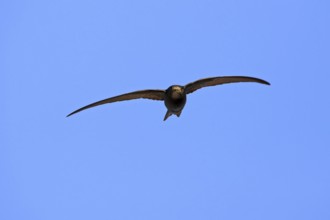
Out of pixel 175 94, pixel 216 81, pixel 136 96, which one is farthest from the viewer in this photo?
pixel 216 81

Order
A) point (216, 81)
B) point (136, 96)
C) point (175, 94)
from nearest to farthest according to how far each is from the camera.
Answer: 1. point (175, 94)
2. point (136, 96)
3. point (216, 81)

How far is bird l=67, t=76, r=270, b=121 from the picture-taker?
21.0m

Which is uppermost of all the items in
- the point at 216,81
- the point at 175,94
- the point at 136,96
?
the point at 216,81

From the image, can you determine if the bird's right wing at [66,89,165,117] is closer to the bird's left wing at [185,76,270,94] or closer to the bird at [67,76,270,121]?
the bird at [67,76,270,121]

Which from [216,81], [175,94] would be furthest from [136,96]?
[216,81]

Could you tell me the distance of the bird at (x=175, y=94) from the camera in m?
21.0

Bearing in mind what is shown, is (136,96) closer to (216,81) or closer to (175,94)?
(175,94)

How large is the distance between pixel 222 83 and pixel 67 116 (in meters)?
7.54

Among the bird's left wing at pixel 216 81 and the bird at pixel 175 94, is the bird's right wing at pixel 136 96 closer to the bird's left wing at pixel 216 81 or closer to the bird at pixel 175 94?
the bird at pixel 175 94

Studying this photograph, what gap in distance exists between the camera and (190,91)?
22219mm

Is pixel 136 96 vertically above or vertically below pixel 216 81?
below

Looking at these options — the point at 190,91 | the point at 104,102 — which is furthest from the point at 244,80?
the point at 104,102

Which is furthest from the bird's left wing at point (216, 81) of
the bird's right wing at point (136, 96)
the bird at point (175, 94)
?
the bird's right wing at point (136, 96)

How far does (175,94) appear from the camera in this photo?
20.9 meters
